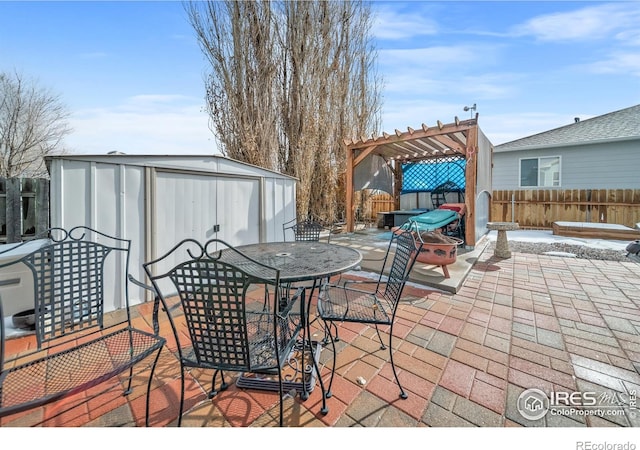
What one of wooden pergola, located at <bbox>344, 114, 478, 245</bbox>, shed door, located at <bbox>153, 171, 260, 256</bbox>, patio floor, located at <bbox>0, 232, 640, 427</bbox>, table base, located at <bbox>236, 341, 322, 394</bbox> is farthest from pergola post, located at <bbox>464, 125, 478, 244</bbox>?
table base, located at <bbox>236, 341, 322, 394</bbox>

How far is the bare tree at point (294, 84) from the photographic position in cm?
Result: 632

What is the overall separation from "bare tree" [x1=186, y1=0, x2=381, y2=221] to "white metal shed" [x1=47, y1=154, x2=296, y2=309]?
8.35 feet

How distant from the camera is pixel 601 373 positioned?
69.7 inches

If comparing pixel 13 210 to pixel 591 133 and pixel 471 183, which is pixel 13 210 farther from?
pixel 591 133

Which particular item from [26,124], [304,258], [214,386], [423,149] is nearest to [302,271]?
[304,258]

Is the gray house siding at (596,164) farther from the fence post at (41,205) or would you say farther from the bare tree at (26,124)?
the bare tree at (26,124)

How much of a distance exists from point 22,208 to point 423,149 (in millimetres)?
8128

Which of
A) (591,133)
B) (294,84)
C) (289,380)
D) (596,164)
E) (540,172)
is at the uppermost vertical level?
(294,84)

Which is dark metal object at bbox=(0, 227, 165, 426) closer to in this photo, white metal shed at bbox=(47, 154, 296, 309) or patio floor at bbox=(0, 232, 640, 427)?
patio floor at bbox=(0, 232, 640, 427)

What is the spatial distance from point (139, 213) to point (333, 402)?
266 centimetres

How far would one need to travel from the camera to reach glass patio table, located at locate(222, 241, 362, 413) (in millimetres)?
1572

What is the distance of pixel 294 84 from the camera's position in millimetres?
7488

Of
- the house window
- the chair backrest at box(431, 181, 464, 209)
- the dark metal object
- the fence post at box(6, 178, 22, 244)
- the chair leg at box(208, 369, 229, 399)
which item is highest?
the house window

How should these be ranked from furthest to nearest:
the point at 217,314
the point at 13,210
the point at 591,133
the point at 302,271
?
1. the point at 591,133
2. the point at 13,210
3. the point at 302,271
4. the point at 217,314
